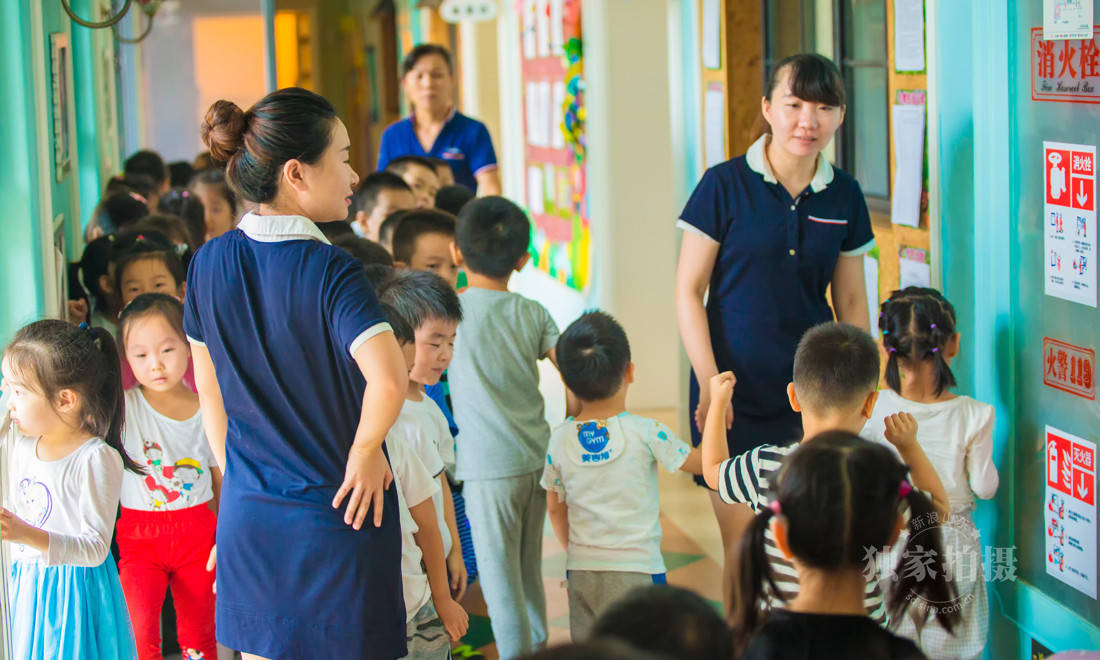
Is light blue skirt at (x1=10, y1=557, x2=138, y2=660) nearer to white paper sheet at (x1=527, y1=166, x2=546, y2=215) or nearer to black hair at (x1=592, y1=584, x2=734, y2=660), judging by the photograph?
black hair at (x1=592, y1=584, x2=734, y2=660)

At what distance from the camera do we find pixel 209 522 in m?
2.98

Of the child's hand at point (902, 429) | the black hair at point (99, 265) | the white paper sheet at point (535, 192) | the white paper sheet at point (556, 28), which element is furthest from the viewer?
the white paper sheet at point (535, 192)

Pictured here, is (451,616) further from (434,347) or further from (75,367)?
(75,367)

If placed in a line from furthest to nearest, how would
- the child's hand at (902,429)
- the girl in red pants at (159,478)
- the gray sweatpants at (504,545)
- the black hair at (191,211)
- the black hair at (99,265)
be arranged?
the black hair at (191,211) → the black hair at (99,265) → the gray sweatpants at (504,545) → the girl in red pants at (159,478) → the child's hand at (902,429)

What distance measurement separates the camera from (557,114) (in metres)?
7.61

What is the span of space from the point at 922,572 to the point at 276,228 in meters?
1.25

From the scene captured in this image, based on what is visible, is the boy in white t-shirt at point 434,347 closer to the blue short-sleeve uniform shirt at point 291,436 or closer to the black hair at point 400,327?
the black hair at point 400,327

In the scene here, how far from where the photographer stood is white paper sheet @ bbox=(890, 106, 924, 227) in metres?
3.30

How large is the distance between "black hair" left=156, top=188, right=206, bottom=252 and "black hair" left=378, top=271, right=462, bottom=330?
2.45 m

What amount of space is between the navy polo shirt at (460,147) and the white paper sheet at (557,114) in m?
2.06

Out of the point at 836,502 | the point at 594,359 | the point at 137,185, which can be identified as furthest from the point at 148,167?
the point at 836,502

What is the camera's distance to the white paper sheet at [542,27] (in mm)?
7744

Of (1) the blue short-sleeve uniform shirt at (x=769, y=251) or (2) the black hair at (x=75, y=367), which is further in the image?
(1) the blue short-sleeve uniform shirt at (x=769, y=251)

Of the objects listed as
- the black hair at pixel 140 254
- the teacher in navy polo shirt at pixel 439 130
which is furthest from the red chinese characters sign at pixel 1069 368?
the teacher in navy polo shirt at pixel 439 130
